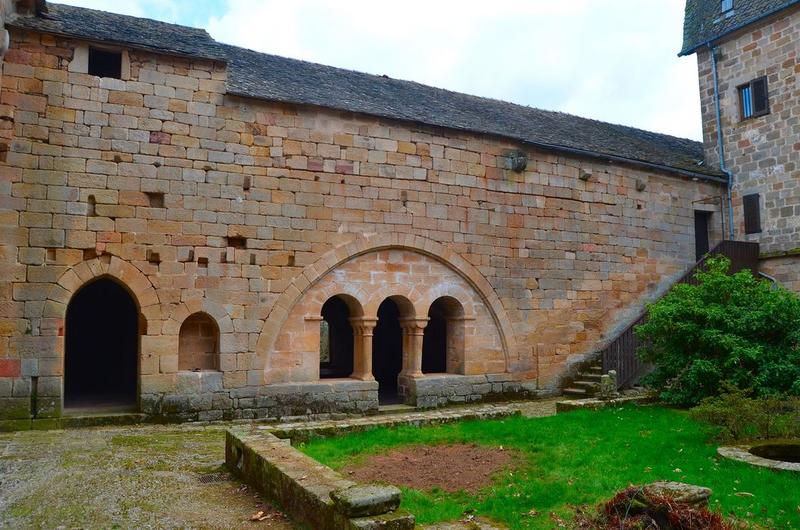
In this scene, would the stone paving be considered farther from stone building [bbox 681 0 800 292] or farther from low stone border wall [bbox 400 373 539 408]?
stone building [bbox 681 0 800 292]

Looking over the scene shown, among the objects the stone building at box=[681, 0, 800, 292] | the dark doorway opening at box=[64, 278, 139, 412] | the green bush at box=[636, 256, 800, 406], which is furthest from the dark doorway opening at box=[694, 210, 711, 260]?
the dark doorway opening at box=[64, 278, 139, 412]

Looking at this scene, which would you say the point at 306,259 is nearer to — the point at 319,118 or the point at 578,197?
the point at 319,118

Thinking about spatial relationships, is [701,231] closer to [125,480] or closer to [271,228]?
[271,228]

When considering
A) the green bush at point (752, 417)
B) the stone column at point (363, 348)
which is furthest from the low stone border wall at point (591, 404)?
the stone column at point (363, 348)

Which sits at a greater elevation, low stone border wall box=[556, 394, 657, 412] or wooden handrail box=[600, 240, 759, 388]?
wooden handrail box=[600, 240, 759, 388]

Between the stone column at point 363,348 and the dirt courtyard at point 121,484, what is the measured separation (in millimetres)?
3327

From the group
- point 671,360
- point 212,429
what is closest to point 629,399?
point 671,360

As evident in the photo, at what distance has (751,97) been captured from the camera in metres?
16.1

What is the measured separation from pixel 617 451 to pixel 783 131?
1154 cm

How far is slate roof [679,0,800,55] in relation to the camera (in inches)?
611

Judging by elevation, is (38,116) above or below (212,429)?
above

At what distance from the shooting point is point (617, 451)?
736 cm

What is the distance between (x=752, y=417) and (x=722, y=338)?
3269 millimetres

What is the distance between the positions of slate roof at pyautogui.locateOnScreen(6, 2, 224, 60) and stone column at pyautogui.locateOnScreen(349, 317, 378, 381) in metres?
5.15
